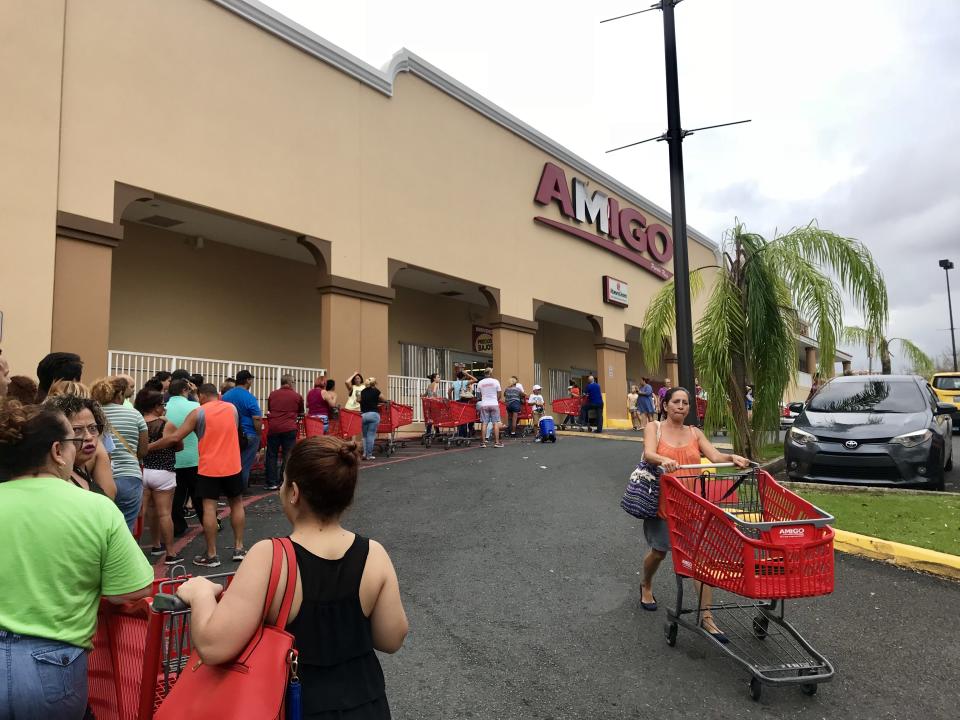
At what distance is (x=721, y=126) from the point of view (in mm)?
8781

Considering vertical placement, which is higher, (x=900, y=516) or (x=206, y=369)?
(x=206, y=369)

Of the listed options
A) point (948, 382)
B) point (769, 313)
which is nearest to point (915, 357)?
point (948, 382)

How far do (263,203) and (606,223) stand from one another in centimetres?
1404

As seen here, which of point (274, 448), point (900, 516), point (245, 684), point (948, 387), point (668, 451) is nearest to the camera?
point (245, 684)

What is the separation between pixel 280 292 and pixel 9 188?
7504 mm

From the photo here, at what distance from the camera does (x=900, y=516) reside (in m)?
7.52

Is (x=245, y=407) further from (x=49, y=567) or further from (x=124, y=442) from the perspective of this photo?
(x=49, y=567)

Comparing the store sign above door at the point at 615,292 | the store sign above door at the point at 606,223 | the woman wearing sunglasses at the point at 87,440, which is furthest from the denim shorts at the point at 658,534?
the store sign above door at the point at 615,292

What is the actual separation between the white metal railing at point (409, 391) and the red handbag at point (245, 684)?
1481cm

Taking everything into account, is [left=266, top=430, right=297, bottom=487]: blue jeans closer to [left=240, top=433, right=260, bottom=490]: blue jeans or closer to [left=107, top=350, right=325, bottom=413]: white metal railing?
[left=240, top=433, right=260, bottom=490]: blue jeans

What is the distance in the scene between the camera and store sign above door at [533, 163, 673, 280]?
68.6 feet

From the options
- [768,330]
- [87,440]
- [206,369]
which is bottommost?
[87,440]

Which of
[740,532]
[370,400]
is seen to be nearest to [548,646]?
[740,532]

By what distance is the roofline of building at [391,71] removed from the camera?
1287 centimetres
